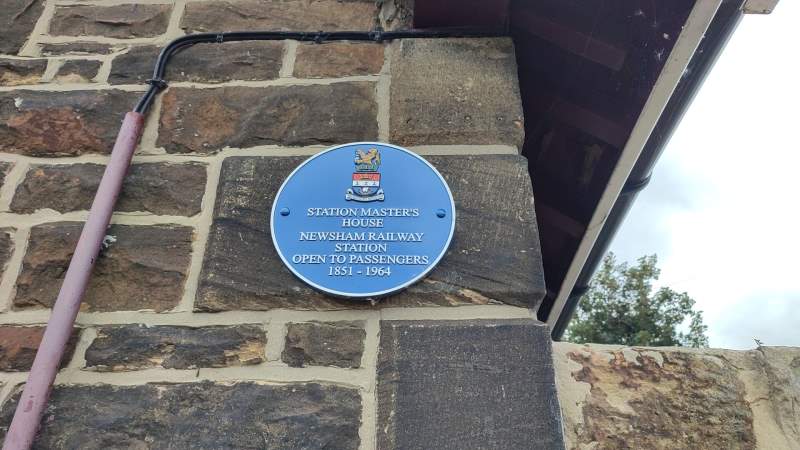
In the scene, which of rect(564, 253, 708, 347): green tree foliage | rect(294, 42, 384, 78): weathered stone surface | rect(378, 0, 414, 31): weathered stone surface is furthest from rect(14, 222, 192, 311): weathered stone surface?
rect(564, 253, 708, 347): green tree foliage

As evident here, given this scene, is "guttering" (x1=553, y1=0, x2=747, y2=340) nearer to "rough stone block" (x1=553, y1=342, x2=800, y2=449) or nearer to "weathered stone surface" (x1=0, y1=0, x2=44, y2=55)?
"rough stone block" (x1=553, y1=342, x2=800, y2=449)

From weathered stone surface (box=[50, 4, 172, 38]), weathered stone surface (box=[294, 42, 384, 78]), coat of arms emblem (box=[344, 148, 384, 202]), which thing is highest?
weathered stone surface (box=[294, 42, 384, 78])

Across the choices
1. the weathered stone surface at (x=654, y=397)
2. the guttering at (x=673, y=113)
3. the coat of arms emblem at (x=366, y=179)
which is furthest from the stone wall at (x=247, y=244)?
the guttering at (x=673, y=113)

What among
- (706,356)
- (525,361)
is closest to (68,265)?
(525,361)

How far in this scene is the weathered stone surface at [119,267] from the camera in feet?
4.97

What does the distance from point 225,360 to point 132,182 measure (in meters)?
0.61

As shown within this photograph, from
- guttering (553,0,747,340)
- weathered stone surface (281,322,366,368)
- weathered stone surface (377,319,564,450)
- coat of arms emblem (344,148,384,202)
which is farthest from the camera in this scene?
guttering (553,0,747,340)

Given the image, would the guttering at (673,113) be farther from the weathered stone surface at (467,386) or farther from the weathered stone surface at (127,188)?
the weathered stone surface at (127,188)

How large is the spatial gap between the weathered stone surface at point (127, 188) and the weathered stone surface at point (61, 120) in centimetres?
8

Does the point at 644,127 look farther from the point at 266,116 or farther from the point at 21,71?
the point at 21,71

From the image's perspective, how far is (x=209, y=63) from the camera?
77.9 inches

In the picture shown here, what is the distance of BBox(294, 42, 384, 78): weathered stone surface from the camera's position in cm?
194

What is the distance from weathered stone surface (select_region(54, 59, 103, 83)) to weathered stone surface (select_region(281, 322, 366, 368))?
1.13 metres

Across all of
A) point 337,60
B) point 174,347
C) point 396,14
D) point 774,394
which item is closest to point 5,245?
point 174,347
